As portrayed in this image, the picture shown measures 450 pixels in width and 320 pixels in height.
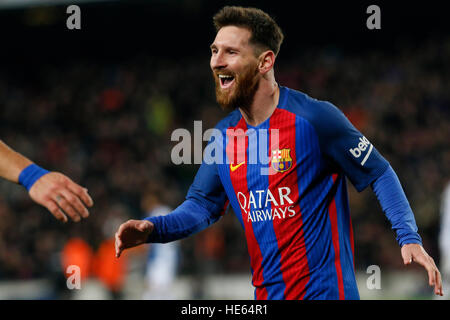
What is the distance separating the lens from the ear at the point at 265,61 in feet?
13.3

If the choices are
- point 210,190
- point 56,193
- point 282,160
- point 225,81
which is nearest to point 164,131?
point 210,190

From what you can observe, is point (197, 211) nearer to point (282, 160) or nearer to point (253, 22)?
point (282, 160)

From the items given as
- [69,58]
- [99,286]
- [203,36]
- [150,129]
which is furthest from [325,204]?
[69,58]

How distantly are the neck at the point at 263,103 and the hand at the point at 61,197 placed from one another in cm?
130

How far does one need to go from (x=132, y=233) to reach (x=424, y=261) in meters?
1.64

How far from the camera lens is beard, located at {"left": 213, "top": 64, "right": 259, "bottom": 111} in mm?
3977

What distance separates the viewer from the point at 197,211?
4.15 m

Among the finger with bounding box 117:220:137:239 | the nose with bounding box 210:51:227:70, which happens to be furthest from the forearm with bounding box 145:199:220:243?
the nose with bounding box 210:51:227:70

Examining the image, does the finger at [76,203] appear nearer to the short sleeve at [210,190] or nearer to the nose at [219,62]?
the short sleeve at [210,190]

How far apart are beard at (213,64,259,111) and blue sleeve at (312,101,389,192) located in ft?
1.55

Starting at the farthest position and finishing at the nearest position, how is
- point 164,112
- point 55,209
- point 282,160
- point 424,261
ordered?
point 164,112 → point 282,160 → point 424,261 → point 55,209

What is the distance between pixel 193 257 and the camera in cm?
1146

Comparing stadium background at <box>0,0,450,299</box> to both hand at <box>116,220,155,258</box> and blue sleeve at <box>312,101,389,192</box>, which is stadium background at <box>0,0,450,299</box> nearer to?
blue sleeve at <box>312,101,389,192</box>

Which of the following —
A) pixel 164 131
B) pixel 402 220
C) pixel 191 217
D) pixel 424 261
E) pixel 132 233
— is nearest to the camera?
pixel 424 261
